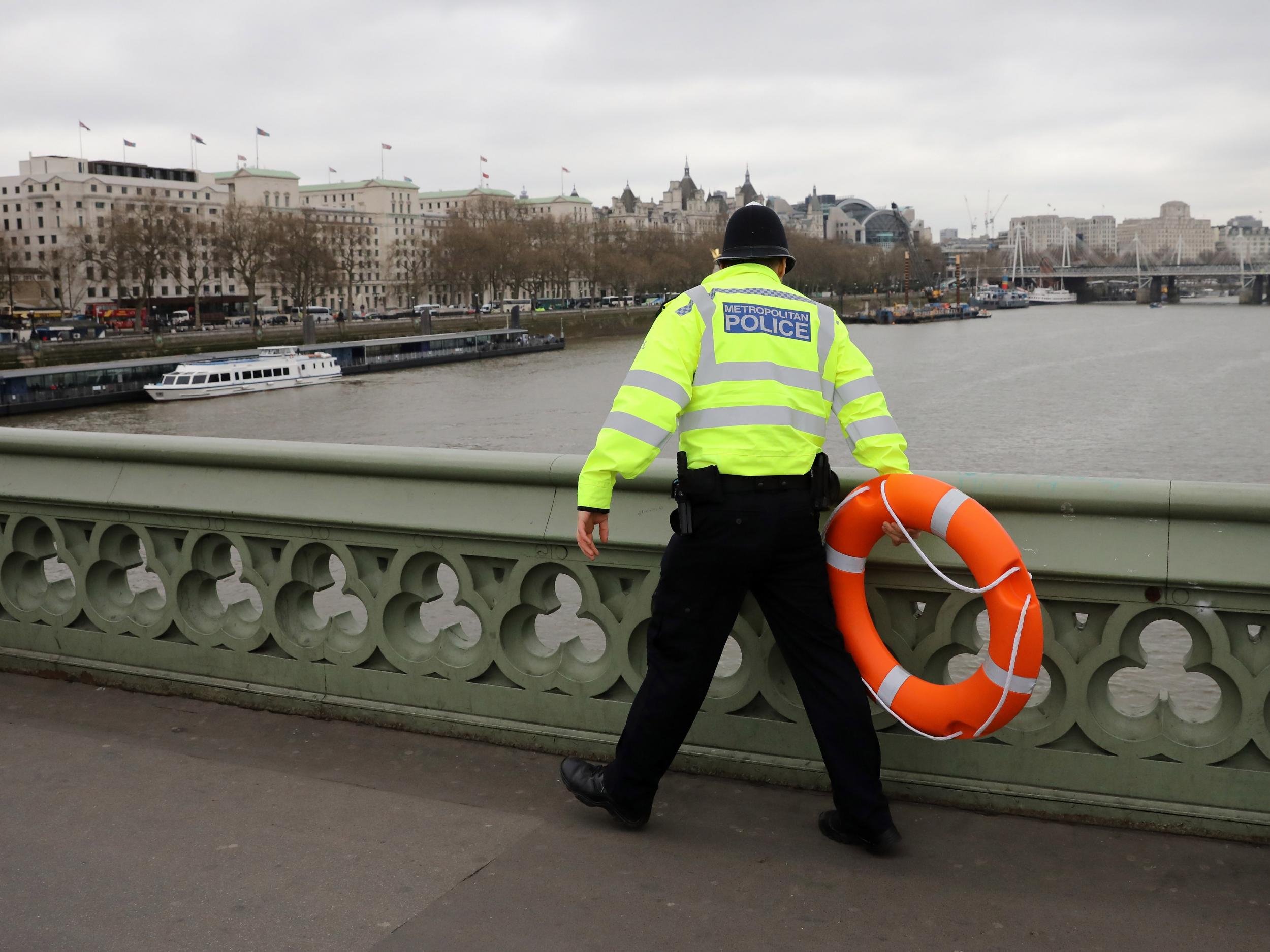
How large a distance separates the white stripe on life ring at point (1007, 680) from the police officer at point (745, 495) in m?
0.34

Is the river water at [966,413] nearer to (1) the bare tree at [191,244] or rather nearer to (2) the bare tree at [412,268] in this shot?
(1) the bare tree at [191,244]

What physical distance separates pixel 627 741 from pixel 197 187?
5245 inches

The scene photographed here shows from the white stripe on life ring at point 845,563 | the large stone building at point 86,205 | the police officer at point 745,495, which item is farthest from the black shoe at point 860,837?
the large stone building at point 86,205

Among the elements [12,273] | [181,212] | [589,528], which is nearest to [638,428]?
[589,528]

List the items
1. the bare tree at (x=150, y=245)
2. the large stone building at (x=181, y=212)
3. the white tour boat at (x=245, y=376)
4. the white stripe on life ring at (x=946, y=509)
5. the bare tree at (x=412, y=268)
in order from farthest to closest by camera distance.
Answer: the bare tree at (x=412, y=268) → the large stone building at (x=181, y=212) → the bare tree at (x=150, y=245) → the white tour boat at (x=245, y=376) → the white stripe on life ring at (x=946, y=509)

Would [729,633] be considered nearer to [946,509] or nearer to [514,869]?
[946,509]

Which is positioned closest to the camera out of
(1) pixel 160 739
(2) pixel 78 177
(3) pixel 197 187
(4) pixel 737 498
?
(4) pixel 737 498

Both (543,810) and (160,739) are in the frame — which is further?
(160,739)

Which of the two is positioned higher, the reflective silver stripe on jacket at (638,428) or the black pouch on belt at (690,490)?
the reflective silver stripe on jacket at (638,428)

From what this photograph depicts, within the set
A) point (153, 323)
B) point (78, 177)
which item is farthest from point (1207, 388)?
point (78, 177)

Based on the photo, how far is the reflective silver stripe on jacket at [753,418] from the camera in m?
3.08

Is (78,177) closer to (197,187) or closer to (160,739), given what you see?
(197,187)

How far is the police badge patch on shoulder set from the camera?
3.12 m

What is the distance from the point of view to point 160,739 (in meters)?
3.90
